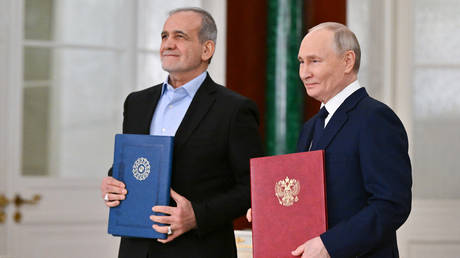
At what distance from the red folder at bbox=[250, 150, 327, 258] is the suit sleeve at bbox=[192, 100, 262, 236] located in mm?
228

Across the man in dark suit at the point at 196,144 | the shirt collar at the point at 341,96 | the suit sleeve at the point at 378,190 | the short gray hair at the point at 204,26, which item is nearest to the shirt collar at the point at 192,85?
the man in dark suit at the point at 196,144

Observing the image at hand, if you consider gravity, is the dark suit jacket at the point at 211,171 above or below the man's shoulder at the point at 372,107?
below

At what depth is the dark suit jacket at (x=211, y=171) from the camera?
188 cm

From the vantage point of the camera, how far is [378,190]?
1.47 metres

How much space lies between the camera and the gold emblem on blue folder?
1.81 metres

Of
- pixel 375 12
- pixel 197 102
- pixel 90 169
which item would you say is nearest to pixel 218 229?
pixel 197 102

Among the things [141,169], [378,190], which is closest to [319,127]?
[378,190]

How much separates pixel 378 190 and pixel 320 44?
1.22 feet

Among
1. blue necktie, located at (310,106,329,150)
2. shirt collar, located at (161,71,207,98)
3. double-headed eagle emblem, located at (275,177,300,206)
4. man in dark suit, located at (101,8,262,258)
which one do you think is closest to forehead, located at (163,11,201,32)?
man in dark suit, located at (101,8,262,258)

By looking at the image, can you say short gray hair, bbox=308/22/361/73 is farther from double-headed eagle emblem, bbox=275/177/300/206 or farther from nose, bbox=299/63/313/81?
double-headed eagle emblem, bbox=275/177/300/206

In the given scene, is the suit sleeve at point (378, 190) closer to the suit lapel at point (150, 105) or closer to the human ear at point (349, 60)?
the human ear at point (349, 60)

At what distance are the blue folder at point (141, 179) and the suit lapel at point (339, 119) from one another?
42cm

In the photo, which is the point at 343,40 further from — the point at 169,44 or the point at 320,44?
the point at 169,44

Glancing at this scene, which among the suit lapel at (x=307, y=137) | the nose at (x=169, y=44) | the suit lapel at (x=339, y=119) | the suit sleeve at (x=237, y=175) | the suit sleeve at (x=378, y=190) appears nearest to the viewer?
the suit sleeve at (x=378, y=190)
